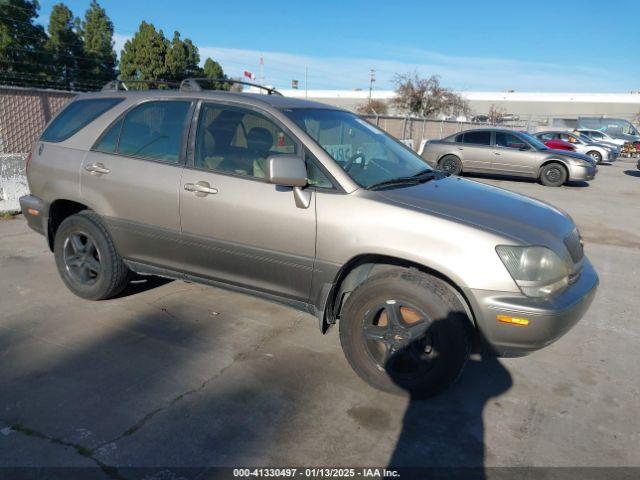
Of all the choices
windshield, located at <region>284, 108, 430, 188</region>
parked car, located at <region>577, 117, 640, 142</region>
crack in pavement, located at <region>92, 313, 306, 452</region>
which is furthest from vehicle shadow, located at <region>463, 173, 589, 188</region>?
parked car, located at <region>577, 117, 640, 142</region>

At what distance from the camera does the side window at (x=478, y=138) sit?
1410 cm

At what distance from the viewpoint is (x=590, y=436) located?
109 inches

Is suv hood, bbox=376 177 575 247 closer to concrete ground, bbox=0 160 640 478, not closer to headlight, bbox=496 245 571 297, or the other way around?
headlight, bbox=496 245 571 297

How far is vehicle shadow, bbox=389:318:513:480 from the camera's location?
2.49 m

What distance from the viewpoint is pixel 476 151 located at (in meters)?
14.0

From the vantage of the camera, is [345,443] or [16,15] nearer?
[345,443]

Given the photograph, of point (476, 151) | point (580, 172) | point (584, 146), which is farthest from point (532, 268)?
point (584, 146)

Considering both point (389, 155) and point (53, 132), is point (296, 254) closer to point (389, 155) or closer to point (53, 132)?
point (389, 155)

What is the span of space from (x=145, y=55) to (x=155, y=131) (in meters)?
34.0

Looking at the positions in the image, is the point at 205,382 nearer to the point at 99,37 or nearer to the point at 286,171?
the point at 286,171

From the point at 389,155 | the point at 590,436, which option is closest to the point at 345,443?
the point at 590,436

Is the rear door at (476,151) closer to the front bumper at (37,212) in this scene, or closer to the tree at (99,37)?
the front bumper at (37,212)

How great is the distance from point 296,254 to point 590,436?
204cm

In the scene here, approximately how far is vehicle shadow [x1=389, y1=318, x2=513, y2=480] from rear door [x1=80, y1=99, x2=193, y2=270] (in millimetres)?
2085
